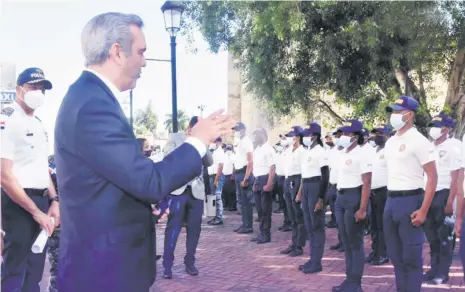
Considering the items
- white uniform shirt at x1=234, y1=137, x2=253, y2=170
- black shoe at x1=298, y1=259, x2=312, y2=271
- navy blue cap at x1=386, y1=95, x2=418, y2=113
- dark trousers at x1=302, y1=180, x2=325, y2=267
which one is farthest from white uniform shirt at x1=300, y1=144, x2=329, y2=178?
white uniform shirt at x1=234, y1=137, x2=253, y2=170

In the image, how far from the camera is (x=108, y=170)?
5.60 ft

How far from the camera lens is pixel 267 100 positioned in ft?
48.3

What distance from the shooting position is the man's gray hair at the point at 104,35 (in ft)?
6.14

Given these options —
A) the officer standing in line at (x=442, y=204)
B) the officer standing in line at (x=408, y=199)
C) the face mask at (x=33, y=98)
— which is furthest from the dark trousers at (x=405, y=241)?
the face mask at (x=33, y=98)

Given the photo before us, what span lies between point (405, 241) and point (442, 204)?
2039mm

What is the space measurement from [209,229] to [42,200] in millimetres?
6892

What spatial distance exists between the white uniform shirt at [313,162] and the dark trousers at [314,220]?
0.15m

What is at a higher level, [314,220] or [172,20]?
[172,20]

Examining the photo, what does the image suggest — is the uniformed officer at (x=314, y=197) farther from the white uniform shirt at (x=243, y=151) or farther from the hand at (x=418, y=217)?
the white uniform shirt at (x=243, y=151)

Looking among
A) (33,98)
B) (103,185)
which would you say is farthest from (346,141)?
(103,185)

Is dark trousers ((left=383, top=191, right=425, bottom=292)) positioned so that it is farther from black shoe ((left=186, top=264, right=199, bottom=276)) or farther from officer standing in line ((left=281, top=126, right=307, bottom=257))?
officer standing in line ((left=281, top=126, right=307, bottom=257))

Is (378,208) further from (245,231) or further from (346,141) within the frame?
(245,231)

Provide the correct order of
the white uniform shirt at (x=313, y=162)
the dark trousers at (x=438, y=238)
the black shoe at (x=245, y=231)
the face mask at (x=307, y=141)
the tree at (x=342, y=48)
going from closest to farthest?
the dark trousers at (x=438, y=238)
the white uniform shirt at (x=313, y=162)
the face mask at (x=307, y=141)
the black shoe at (x=245, y=231)
the tree at (x=342, y=48)

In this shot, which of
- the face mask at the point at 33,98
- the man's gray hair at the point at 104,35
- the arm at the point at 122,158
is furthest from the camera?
the face mask at the point at 33,98
